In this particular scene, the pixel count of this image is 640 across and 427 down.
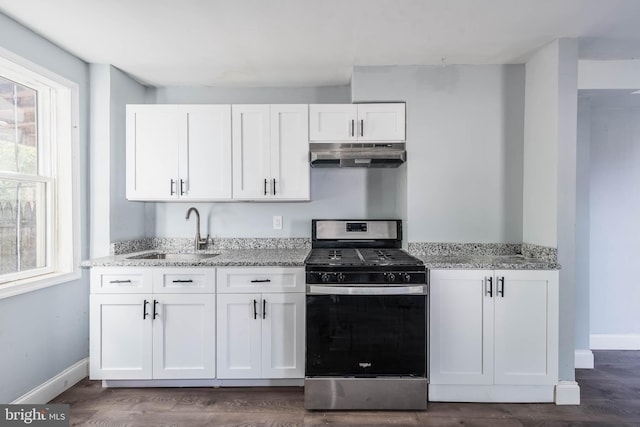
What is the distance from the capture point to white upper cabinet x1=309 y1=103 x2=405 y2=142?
267 centimetres

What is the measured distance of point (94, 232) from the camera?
2.64 m

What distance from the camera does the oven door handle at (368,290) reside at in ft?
7.13

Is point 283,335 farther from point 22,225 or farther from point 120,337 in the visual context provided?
point 22,225

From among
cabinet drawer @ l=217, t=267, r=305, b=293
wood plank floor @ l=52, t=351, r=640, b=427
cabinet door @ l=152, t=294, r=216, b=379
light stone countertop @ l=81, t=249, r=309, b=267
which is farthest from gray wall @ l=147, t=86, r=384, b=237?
wood plank floor @ l=52, t=351, r=640, b=427

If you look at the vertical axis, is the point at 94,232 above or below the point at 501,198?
below

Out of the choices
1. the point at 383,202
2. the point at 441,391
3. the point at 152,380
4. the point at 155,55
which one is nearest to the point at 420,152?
the point at 383,202

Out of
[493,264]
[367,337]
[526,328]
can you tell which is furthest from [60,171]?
[526,328]

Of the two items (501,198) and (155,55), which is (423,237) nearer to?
(501,198)

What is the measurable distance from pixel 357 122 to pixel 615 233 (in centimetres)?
264

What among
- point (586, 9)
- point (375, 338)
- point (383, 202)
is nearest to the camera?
point (586, 9)

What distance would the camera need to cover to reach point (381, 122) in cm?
268

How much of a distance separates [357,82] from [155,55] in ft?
4.90

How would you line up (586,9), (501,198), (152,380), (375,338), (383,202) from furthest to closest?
(383,202), (501,198), (152,380), (375,338), (586,9)

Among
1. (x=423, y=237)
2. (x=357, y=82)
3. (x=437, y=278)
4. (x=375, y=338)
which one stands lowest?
(x=375, y=338)
